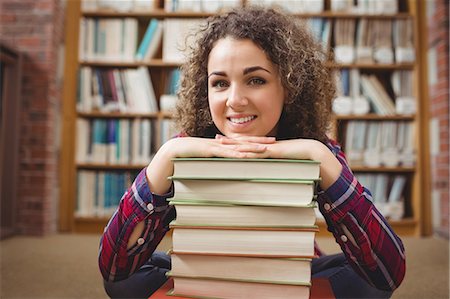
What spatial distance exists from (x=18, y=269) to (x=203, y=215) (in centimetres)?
139

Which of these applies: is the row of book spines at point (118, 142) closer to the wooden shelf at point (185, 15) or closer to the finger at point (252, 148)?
the wooden shelf at point (185, 15)

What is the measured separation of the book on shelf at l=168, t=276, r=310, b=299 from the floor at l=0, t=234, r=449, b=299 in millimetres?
791

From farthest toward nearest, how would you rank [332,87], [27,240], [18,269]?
1. [27,240]
2. [18,269]
3. [332,87]

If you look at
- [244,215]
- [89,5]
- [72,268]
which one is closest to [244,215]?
[244,215]

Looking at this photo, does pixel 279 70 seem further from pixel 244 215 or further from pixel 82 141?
pixel 82 141

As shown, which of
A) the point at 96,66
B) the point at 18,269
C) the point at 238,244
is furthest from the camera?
the point at 96,66

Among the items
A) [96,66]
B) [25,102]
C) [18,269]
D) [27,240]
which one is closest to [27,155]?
[25,102]

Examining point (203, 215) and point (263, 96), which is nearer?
point (203, 215)

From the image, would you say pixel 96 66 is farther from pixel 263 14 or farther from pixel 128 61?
pixel 263 14

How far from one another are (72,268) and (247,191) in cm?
135

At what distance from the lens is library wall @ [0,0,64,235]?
2.76 m

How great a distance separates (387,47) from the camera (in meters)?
2.88

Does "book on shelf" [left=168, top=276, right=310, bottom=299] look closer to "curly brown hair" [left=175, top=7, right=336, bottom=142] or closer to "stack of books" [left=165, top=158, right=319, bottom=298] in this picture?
"stack of books" [left=165, top=158, right=319, bottom=298]

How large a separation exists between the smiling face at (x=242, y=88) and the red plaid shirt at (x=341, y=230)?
185 millimetres
